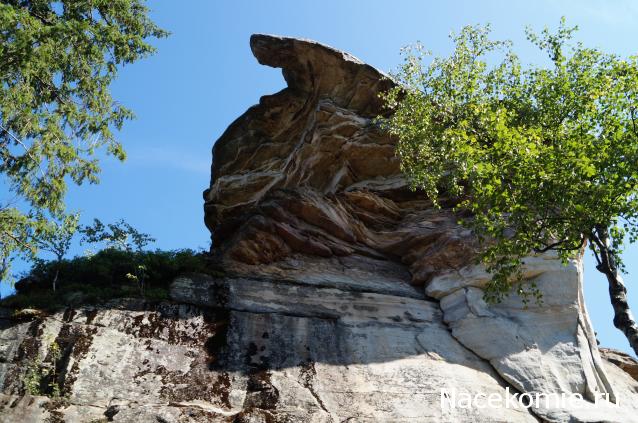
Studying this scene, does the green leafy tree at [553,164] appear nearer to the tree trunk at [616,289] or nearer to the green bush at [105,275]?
the tree trunk at [616,289]

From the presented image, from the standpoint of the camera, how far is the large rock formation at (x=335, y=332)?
1322 cm

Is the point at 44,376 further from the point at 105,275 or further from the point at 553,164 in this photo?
the point at 553,164

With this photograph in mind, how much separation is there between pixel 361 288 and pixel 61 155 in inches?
343

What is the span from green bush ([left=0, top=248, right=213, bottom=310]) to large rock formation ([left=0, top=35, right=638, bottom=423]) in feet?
1.47

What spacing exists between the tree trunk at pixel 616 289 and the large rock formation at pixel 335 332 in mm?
1665

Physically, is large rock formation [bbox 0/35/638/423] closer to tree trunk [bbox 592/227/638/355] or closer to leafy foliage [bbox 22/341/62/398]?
leafy foliage [bbox 22/341/62/398]

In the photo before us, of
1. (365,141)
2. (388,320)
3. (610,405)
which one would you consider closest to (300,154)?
(365,141)

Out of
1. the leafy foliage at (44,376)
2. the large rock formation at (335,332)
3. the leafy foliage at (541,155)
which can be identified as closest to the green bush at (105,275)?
the large rock formation at (335,332)

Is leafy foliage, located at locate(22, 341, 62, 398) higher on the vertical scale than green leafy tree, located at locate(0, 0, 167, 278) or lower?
lower

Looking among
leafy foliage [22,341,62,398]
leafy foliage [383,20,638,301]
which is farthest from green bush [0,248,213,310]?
leafy foliage [383,20,638,301]

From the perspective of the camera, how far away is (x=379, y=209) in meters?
21.8

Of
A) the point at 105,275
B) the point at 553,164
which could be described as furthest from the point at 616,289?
the point at 105,275

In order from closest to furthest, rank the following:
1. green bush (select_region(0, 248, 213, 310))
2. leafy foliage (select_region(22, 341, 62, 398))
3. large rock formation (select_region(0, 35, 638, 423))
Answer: leafy foliage (select_region(22, 341, 62, 398)), large rock formation (select_region(0, 35, 638, 423)), green bush (select_region(0, 248, 213, 310))

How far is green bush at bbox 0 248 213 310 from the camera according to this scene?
15.5 metres
